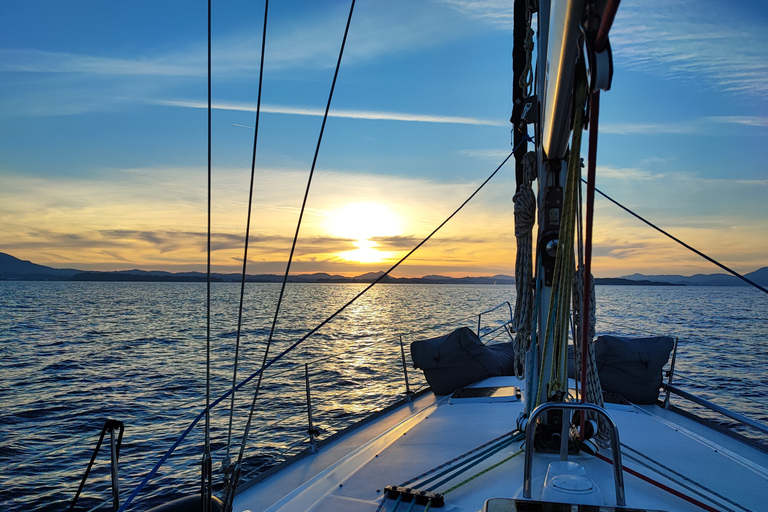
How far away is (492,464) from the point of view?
4.20 meters

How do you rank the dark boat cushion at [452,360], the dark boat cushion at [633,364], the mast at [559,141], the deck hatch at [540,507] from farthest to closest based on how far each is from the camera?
the dark boat cushion at [452,360]
the dark boat cushion at [633,364]
the deck hatch at [540,507]
the mast at [559,141]

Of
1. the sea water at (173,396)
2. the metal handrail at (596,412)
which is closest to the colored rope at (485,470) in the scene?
the metal handrail at (596,412)

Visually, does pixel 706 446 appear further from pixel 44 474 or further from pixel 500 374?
pixel 44 474

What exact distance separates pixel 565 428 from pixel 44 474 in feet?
29.1

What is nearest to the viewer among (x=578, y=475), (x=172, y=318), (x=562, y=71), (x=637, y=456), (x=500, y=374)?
(x=562, y=71)

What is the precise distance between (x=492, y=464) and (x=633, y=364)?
3.42 meters

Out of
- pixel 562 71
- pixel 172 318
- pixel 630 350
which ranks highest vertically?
A: pixel 562 71

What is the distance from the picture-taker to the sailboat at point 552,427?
2.55m

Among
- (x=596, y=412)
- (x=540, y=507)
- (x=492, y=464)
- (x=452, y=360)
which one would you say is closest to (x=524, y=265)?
(x=492, y=464)

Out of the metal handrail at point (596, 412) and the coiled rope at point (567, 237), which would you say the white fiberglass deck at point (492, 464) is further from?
the coiled rope at point (567, 237)

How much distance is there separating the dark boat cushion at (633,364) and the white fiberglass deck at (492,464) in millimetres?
403

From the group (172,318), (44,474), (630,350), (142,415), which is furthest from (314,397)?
(172,318)

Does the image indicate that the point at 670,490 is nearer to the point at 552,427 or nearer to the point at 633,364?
the point at 552,427

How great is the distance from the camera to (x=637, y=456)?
4.43 m
